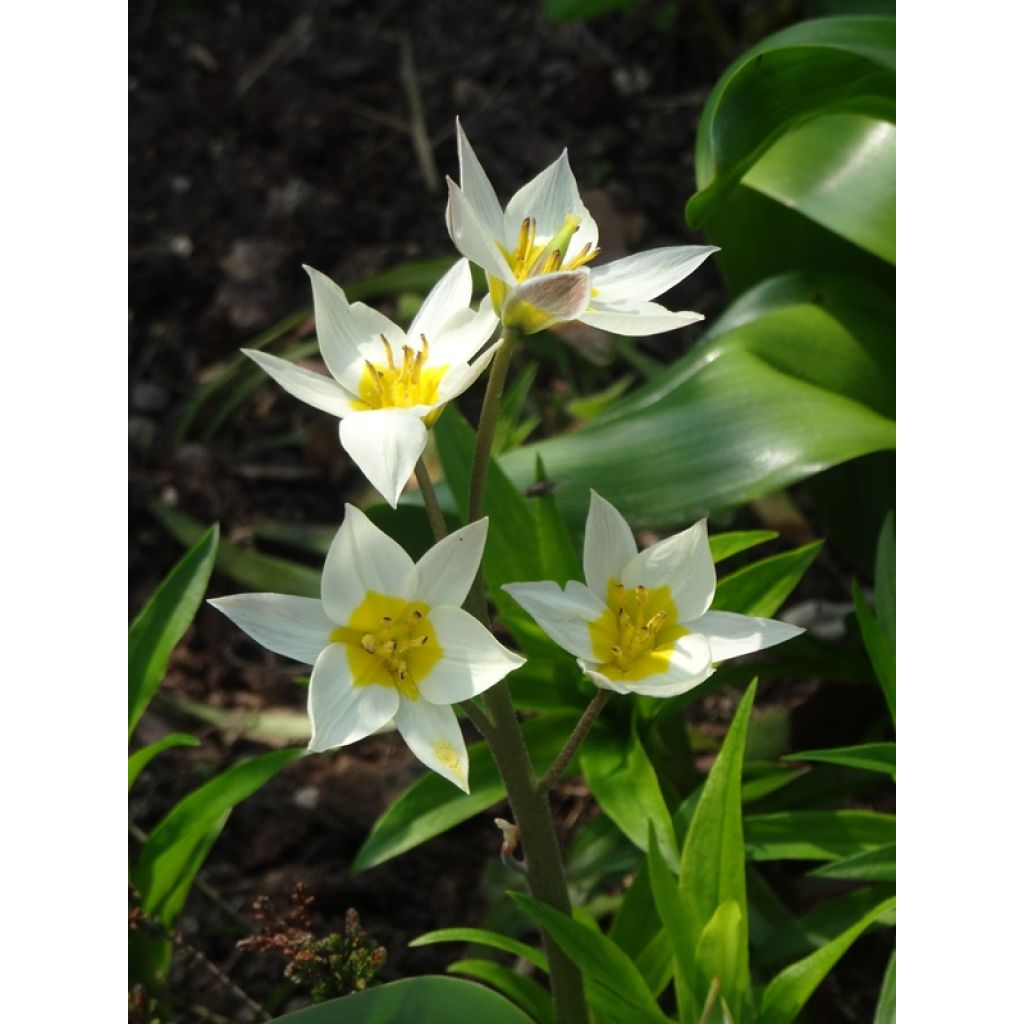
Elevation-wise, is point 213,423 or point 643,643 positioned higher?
point 643,643

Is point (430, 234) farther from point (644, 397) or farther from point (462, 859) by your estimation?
point (462, 859)

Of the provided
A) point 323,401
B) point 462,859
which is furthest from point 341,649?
point 462,859

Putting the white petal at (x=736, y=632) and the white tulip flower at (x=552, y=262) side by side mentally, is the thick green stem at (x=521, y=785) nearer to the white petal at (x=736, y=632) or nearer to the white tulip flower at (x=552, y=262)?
the white tulip flower at (x=552, y=262)

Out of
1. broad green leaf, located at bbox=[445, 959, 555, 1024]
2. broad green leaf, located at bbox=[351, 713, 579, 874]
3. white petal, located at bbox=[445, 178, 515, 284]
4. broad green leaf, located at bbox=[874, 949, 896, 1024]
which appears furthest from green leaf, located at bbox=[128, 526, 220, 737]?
broad green leaf, located at bbox=[874, 949, 896, 1024]

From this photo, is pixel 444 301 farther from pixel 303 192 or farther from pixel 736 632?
pixel 303 192

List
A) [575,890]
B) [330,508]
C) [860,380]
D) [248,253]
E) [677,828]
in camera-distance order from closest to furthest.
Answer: [677,828] → [575,890] → [860,380] → [330,508] → [248,253]

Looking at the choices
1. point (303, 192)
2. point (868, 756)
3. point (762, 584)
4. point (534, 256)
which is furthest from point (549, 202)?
point (303, 192)
